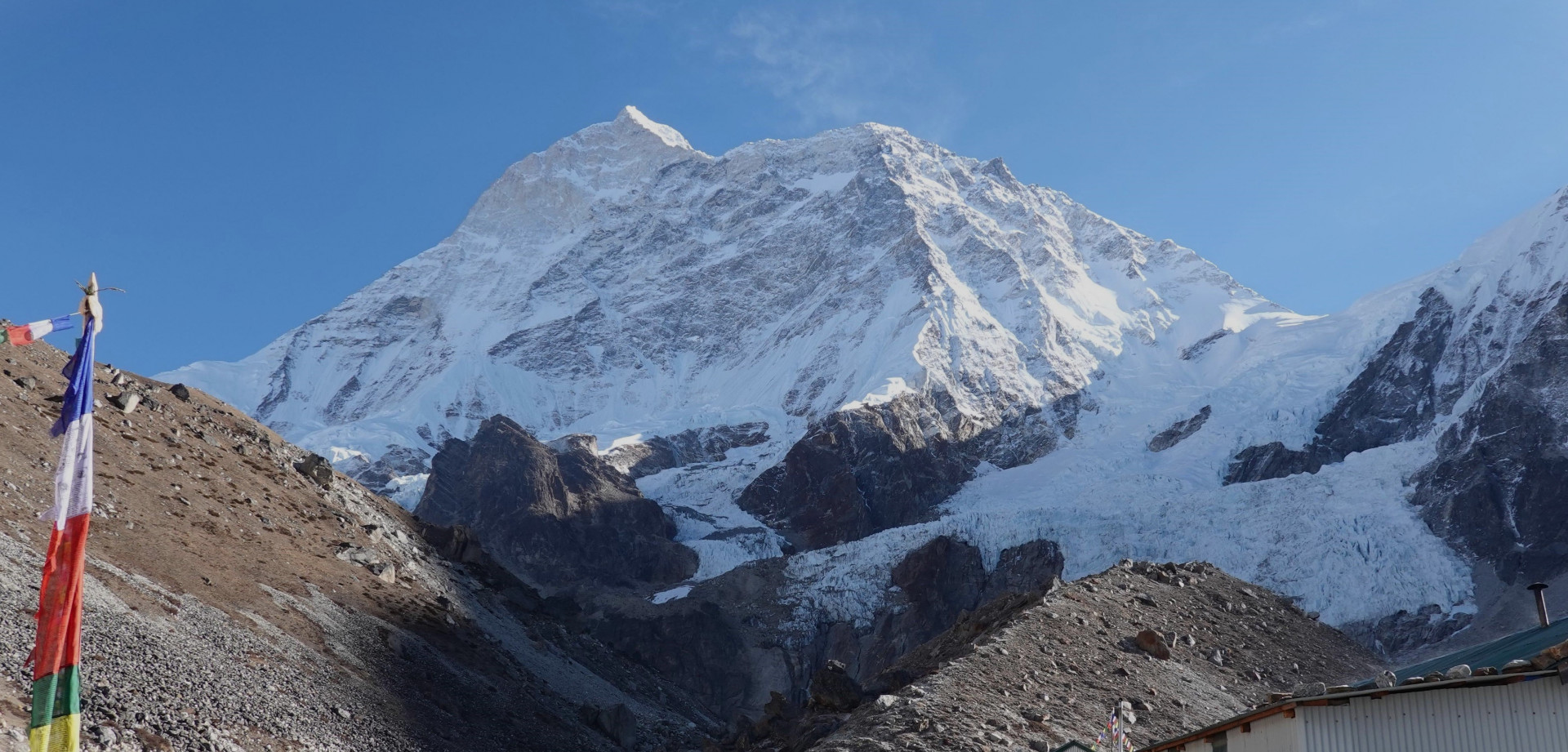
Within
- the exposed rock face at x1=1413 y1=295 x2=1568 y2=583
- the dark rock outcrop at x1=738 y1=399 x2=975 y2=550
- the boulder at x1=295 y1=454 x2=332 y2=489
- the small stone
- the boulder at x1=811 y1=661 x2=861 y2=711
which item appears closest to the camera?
the small stone

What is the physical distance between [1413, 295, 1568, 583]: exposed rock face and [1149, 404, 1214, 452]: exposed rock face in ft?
109

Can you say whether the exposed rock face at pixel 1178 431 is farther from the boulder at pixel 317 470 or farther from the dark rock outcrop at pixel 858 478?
the boulder at pixel 317 470

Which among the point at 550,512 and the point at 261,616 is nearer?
the point at 261,616

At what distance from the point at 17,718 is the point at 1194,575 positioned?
43577 millimetres

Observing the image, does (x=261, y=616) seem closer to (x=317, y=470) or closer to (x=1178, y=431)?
(x=317, y=470)

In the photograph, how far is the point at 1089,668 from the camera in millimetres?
43656

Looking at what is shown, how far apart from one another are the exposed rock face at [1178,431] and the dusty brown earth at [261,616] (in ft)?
340

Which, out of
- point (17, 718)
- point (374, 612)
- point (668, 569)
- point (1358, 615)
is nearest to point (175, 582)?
point (374, 612)

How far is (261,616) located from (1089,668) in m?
27.7

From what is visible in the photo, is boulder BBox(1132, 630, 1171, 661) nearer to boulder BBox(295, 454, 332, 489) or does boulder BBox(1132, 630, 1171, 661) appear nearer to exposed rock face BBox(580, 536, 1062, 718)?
boulder BBox(295, 454, 332, 489)

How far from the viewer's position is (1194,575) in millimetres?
57688

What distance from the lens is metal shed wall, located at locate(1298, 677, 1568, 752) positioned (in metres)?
21.1

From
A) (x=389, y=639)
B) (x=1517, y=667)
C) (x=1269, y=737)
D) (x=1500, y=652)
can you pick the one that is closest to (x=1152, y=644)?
(x=1500, y=652)

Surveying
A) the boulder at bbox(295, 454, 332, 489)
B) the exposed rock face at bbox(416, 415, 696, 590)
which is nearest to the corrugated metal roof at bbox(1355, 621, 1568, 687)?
the boulder at bbox(295, 454, 332, 489)
